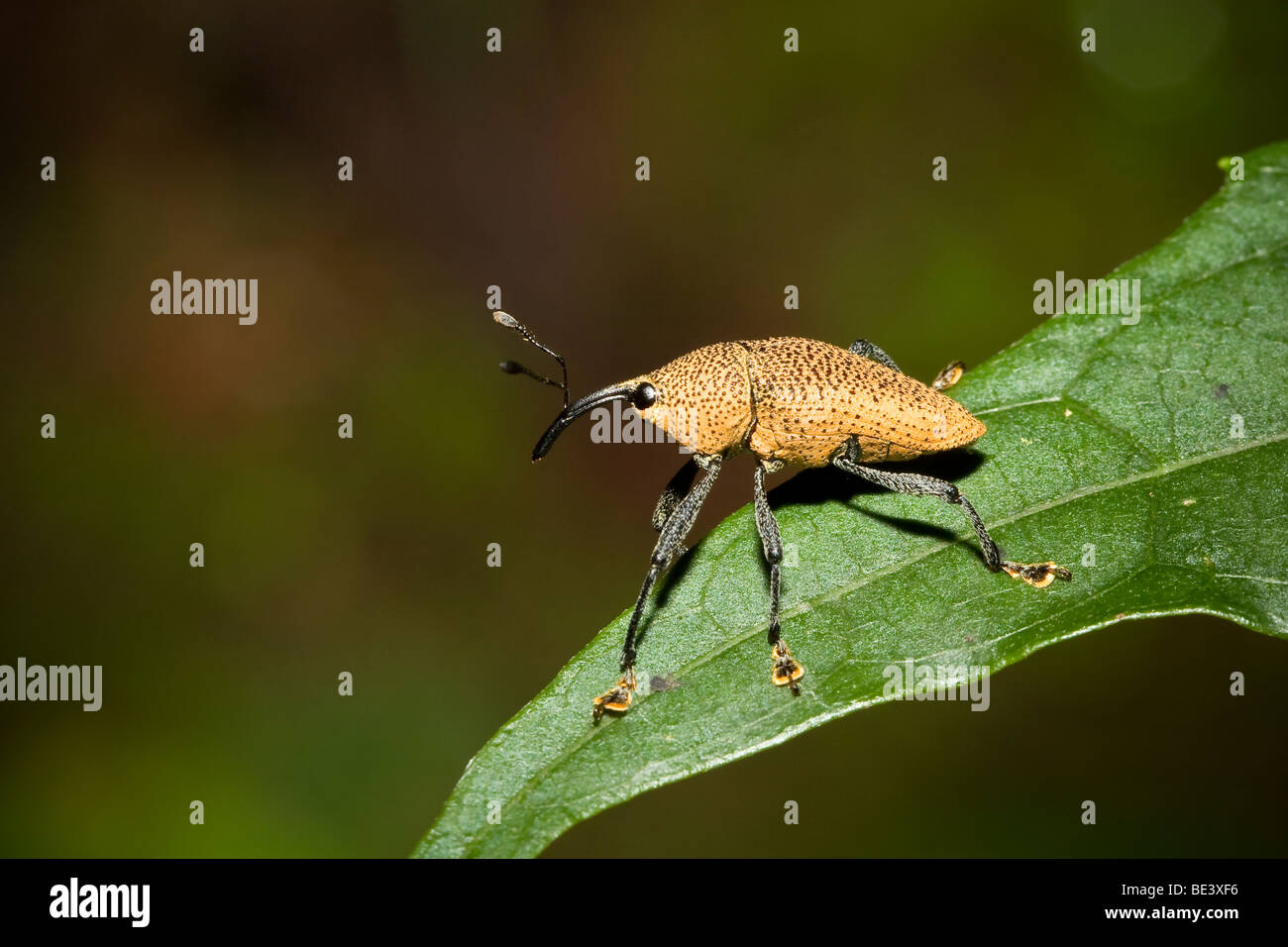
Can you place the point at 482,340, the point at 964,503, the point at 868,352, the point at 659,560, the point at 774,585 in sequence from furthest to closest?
the point at 482,340, the point at 868,352, the point at 659,560, the point at 964,503, the point at 774,585

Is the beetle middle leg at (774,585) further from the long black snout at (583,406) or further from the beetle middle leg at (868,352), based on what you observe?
the beetle middle leg at (868,352)

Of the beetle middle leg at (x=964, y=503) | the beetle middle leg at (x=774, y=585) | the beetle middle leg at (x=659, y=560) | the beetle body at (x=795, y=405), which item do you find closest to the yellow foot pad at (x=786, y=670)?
the beetle middle leg at (x=774, y=585)

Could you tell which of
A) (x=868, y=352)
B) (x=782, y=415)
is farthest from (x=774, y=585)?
(x=868, y=352)

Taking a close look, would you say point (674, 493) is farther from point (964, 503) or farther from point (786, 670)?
point (786, 670)


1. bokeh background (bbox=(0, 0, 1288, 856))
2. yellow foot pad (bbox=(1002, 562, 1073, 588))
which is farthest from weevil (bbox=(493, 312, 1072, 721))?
bokeh background (bbox=(0, 0, 1288, 856))

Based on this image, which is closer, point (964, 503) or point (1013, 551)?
point (1013, 551)

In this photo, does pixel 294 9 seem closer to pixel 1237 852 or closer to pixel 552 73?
pixel 552 73
